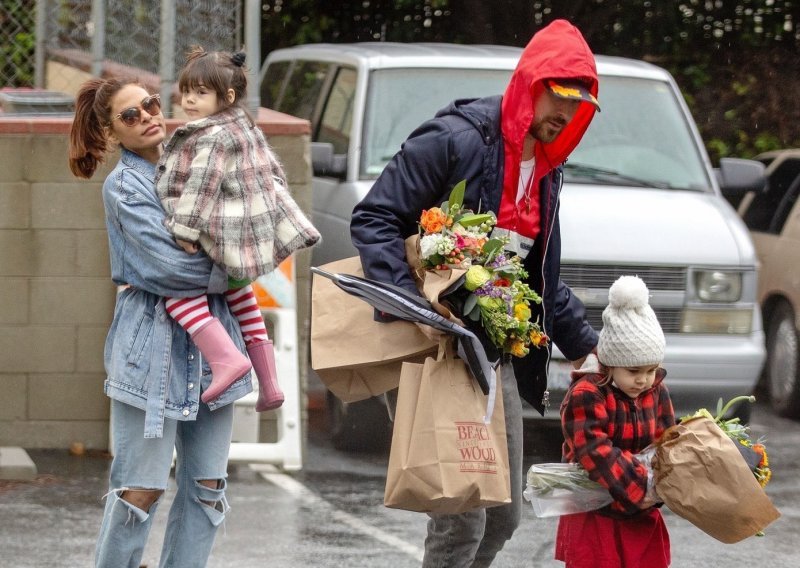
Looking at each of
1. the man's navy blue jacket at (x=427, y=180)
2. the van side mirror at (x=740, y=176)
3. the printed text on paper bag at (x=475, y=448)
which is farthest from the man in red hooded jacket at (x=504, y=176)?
the van side mirror at (x=740, y=176)

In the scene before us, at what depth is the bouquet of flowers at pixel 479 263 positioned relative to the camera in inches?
158

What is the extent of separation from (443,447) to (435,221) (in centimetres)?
61

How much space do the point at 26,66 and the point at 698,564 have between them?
797 cm

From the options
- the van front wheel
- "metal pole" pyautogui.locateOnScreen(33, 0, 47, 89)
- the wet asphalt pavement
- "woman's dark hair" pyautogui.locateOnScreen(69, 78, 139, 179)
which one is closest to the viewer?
"woman's dark hair" pyautogui.locateOnScreen(69, 78, 139, 179)

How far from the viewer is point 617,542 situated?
4473 millimetres

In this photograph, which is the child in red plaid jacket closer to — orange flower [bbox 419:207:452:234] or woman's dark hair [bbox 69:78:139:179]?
orange flower [bbox 419:207:452:234]

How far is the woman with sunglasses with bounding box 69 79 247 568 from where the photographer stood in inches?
162

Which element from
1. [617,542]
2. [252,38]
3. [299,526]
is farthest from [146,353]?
[252,38]

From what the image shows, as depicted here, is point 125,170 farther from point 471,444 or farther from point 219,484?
point 471,444

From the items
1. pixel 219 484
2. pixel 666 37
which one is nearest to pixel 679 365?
pixel 219 484

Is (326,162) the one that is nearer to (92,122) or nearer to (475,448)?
(92,122)

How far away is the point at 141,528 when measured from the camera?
4.26 m

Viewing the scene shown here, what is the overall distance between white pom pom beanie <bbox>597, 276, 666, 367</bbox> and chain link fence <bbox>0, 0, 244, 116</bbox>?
12.7 ft

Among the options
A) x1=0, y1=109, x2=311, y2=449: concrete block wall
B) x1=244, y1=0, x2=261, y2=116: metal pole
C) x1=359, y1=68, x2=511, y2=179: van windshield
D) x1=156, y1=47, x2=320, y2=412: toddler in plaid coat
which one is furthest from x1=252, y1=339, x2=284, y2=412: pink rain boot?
x1=359, y1=68, x2=511, y2=179: van windshield
